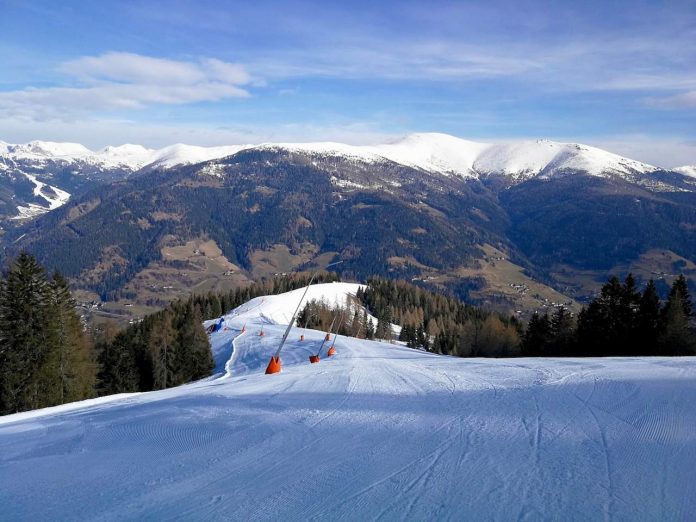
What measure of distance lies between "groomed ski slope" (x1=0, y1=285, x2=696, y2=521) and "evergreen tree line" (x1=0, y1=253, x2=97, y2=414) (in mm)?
23075

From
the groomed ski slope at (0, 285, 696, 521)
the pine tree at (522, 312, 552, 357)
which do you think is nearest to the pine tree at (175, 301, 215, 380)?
the pine tree at (522, 312, 552, 357)

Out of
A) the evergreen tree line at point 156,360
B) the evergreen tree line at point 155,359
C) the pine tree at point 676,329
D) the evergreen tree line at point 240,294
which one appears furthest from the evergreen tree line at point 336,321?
the pine tree at point 676,329

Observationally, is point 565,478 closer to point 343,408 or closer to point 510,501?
point 510,501

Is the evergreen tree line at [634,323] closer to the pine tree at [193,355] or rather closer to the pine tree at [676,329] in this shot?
the pine tree at [676,329]

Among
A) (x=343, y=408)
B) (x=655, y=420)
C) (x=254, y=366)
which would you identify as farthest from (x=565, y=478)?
(x=254, y=366)

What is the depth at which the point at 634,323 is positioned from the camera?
4731cm

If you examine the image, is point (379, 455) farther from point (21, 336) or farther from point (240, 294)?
point (240, 294)

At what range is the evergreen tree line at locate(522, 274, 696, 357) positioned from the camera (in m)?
43.8

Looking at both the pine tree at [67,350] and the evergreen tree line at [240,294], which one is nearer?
the pine tree at [67,350]

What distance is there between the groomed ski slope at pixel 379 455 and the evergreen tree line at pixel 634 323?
36167 millimetres

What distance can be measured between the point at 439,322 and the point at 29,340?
330ft

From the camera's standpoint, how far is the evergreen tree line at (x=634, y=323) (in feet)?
144

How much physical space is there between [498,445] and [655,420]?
2673 millimetres

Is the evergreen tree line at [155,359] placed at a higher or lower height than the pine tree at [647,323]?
lower
